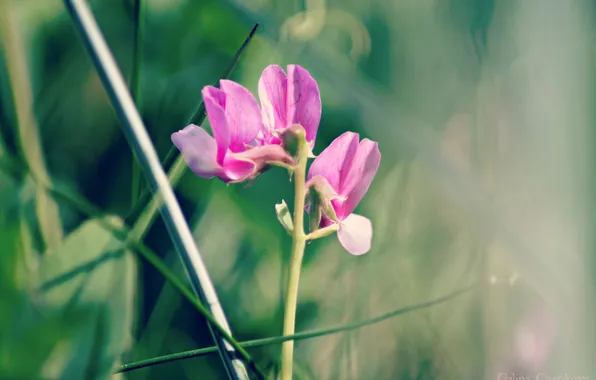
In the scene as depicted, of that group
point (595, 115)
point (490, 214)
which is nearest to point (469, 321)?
point (490, 214)

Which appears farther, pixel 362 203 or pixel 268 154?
pixel 362 203

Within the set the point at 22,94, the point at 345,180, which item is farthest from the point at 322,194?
the point at 22,94

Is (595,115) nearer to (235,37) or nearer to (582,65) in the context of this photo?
(582,65)

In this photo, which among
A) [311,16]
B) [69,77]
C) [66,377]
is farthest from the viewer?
[311,16]

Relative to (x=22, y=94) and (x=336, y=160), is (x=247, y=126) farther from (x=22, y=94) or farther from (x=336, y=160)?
(x=22, y=94)

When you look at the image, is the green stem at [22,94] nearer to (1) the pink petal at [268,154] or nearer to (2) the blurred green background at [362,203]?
(2) the blurred green background at [362,203]

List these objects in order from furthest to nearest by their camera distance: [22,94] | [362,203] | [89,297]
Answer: [362,203] → [22,94] → [89,297]

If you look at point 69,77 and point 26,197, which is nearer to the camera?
Answer: point 26,197
